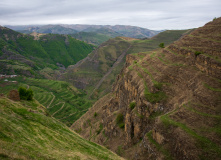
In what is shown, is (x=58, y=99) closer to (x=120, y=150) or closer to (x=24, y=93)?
(x=24, y=93)

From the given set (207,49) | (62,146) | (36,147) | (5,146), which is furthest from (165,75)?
Result: (5,146)

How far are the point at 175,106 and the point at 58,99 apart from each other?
390 feet

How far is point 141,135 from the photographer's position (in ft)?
140

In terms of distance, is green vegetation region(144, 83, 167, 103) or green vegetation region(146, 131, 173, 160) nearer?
green vegetation region(146, 131, 173, 160)

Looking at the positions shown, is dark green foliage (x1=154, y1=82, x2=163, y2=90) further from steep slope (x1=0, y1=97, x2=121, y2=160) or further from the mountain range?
steep slope (x1=0, y1=97, x2=121, y2=160)

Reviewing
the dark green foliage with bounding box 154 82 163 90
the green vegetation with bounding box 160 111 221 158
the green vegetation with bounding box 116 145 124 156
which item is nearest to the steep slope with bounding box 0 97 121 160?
the green vegetation with bounding box 116 145 124 156

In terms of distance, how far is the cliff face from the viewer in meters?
28.6

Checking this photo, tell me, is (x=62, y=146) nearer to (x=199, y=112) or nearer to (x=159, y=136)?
(x=159, y=136)

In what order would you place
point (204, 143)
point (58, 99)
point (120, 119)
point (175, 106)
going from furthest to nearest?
point (58, 99), point (120, 119), point (175, 106), point (204, 143)

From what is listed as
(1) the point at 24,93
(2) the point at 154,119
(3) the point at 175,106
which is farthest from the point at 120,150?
(1) the point at 24,93

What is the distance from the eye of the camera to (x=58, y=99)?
461ft

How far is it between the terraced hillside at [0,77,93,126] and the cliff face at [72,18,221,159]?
5930cm

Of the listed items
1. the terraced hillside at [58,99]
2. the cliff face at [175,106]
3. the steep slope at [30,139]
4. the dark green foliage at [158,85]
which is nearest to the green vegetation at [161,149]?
the cliff face at [175,106]

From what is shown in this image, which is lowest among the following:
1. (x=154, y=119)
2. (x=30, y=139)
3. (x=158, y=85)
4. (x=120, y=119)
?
(x=120, y=119)
